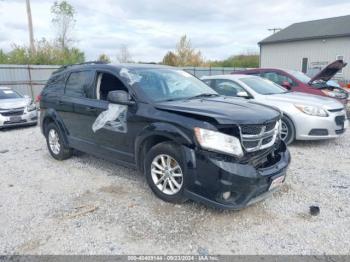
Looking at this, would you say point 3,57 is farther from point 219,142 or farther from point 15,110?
point 219,142

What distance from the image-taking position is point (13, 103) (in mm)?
8992

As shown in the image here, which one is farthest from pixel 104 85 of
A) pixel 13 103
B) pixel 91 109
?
pixel 13 103

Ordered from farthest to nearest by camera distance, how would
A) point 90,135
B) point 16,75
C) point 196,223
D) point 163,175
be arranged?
point 16,75, point 90,135, point 163,175, point 196,223

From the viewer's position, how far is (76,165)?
17.0 ft

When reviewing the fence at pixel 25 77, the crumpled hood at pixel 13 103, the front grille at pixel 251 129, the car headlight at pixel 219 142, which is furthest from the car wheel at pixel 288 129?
the fence at pixel 25 77

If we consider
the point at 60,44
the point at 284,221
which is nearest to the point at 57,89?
the point at 284,221

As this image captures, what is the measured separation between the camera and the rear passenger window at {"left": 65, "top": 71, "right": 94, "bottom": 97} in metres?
4.65

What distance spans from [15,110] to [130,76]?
20.7 ft

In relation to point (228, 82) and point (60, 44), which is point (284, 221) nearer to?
point (228, 82)

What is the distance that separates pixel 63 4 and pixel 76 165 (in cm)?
2365

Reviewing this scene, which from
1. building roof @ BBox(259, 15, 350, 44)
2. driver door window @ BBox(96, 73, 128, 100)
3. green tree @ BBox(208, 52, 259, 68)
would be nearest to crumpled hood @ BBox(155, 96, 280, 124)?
driver door window @ BBox(96, 73, 128, 100)

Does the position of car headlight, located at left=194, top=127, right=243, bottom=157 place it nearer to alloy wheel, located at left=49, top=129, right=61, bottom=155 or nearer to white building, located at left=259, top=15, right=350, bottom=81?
alloy wheel, located at left=49, top=129, right=61, bottom=155

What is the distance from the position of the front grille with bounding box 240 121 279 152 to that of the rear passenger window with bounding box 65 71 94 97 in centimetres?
263

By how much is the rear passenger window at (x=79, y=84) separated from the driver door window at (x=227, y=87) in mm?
3374
